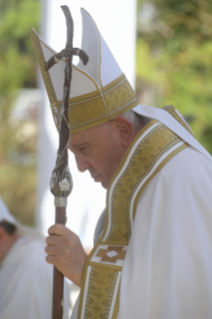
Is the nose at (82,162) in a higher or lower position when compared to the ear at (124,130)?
lower

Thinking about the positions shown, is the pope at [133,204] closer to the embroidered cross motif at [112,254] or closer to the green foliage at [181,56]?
the embroidered cross motif at [112,254]

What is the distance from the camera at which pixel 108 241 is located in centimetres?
213

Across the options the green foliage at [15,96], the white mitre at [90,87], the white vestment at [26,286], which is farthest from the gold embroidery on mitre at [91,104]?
the green foliage at [15,96]

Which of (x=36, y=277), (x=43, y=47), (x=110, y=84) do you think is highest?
(x=43, y=47)

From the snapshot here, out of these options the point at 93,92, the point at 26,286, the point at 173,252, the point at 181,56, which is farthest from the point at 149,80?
the point at 173,252

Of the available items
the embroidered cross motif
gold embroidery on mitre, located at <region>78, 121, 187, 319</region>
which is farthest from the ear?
the embroidered cross motif

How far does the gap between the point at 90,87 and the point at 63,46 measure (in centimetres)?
258

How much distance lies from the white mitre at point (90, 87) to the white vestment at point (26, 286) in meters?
1.60

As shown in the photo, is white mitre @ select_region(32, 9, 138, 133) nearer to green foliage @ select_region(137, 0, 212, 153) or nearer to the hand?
the hand

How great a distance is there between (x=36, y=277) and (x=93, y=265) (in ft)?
5.18

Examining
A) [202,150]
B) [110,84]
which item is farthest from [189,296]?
[110,84]

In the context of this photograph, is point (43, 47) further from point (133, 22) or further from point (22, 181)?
point (22, 181)

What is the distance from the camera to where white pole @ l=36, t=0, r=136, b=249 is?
4.56 m

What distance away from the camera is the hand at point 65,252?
1966mm
